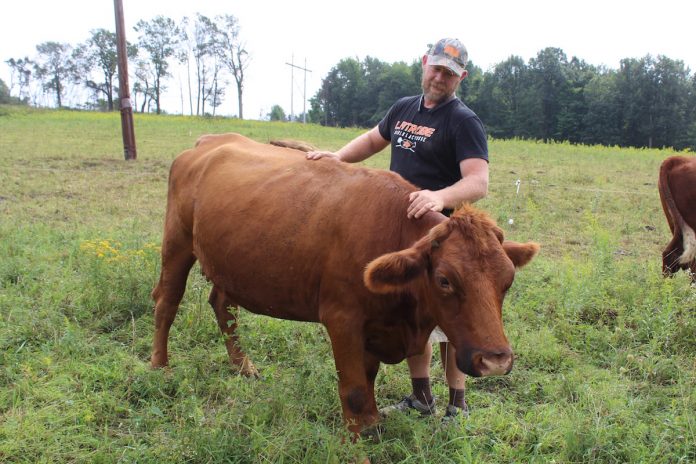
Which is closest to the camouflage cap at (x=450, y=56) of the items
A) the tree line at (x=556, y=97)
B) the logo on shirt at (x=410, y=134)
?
the logo on shirt at (x=410, y=134)

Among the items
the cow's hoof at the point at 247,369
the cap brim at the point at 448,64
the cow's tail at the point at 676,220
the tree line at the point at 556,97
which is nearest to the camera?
the cap brim at the point at 448,64

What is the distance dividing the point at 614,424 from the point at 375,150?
233 cm

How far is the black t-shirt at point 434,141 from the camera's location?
3.22m

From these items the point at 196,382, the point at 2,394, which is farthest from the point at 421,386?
the point at 2,394

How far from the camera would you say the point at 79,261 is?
19.6 ft

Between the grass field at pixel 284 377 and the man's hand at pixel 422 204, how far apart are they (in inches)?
47.4

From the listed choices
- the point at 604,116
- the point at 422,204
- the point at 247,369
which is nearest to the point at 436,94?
the point at 422,204

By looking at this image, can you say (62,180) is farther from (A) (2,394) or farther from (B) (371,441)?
(B) (371,441)

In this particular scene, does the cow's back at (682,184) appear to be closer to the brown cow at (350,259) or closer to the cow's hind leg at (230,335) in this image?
the brown cow at (350,259)

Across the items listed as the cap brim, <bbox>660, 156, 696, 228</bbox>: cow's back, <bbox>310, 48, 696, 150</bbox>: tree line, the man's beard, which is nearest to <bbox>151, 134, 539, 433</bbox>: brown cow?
the man's beard

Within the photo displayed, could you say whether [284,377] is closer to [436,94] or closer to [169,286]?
[169,286]

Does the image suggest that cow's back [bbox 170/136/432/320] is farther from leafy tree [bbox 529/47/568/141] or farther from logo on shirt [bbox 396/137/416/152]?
leafy tree [bbox 529/47/568/141]

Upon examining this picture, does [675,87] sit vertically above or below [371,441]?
above

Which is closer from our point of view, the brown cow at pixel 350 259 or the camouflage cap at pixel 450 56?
the brown cow at pixel 350 259
